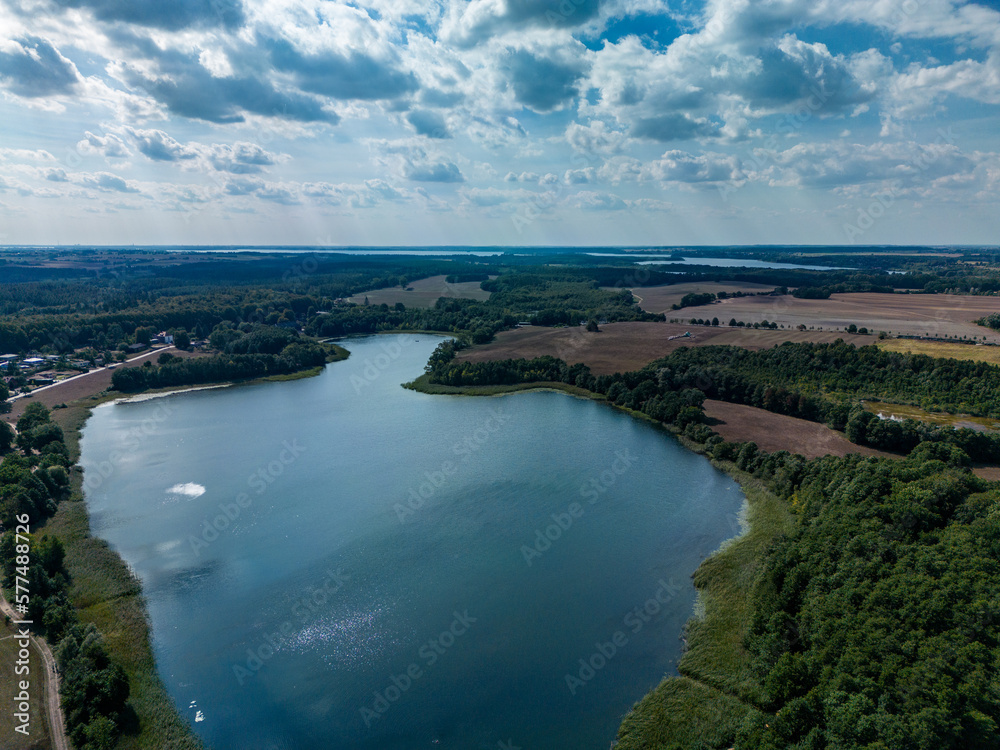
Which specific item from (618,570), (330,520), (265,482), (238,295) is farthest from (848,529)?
(238,295)

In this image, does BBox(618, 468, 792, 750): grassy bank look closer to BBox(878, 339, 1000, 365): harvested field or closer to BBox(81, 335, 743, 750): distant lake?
BBox(81, 335, 743, 750): distant lake

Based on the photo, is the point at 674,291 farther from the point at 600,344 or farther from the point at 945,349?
the point at 945,349

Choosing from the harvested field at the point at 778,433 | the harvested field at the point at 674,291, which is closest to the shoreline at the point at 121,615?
the harvested field at the point at 778,433

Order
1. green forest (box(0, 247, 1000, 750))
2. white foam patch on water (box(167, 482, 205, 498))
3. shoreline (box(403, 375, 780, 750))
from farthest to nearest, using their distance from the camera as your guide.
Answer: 1. white foam patch on water (box(167, 482, 205, 498))
2. shoreline (box(403, 375, 780, 750))
3. green forest (box(0, 247, 1000, 750))

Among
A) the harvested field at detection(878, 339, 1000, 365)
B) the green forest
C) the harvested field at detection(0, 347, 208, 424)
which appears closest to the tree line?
the green forest

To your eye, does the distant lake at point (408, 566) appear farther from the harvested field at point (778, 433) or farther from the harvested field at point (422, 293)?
the harvested field at point (422, 293)

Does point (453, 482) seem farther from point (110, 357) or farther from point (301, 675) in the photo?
point (110, 357)
